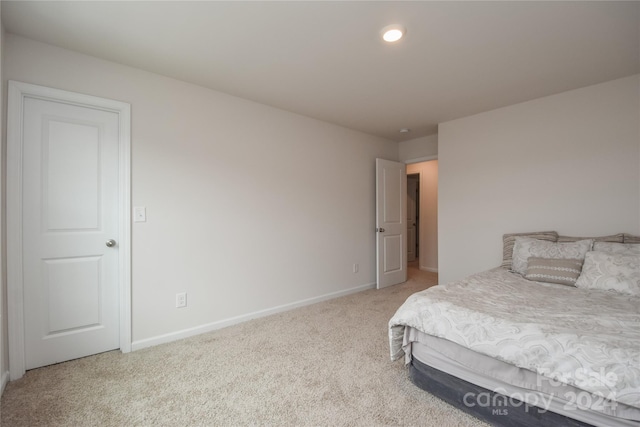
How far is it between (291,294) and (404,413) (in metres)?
2.03

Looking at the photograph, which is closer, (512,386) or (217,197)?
(512,386)

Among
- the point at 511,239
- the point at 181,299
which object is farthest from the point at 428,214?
the point at 181,299

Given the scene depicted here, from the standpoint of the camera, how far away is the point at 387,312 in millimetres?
3281

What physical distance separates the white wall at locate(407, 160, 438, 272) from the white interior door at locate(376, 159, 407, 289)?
4.17 feet

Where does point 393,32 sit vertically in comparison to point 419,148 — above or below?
above

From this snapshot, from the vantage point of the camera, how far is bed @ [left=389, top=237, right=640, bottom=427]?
1214mm

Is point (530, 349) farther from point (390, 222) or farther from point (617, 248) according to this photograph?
point (390, 222)

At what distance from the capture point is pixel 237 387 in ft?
6.22

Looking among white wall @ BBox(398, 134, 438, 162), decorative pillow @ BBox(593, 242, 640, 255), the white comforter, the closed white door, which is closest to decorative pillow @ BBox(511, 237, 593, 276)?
decorative pillow @ BBox(593, 242, 640, 255)

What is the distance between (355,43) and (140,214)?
223 cm

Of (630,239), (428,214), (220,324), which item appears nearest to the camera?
(630,239)

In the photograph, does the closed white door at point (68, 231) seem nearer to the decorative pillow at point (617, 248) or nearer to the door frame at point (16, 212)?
the door frame at point (16, 212)

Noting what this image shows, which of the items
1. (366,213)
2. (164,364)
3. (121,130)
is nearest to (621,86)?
(366,213)

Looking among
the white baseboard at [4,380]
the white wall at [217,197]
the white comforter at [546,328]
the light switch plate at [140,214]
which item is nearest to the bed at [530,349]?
the white comforter at [546,328]
